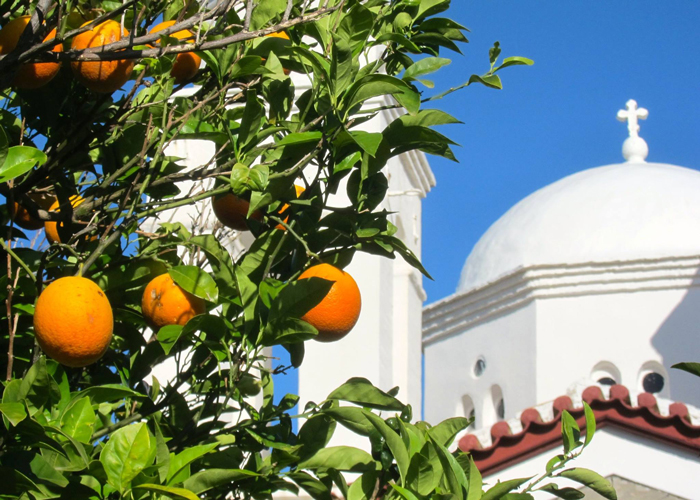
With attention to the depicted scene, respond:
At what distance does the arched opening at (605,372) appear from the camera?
14.1 meters

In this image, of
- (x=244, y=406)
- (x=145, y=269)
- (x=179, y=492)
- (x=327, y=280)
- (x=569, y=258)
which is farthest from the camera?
(x=569, y=258)

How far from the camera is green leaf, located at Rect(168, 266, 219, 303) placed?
2246mm

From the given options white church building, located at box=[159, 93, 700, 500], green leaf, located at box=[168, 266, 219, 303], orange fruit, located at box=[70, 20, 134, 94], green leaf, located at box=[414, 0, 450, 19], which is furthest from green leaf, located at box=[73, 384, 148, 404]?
white church building, located at box=[159, 93, 700, 500]

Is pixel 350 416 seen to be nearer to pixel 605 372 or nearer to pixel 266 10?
pixel 266 10

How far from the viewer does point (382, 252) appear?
2436 mm

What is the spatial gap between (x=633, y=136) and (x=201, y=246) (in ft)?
51.5

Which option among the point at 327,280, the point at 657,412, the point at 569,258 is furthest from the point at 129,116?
the point at 569,258

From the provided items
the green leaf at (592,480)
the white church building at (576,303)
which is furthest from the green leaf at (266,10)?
the white church building at (576,303)

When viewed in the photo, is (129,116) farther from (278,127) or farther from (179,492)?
(179,492)

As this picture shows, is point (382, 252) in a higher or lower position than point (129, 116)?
lower

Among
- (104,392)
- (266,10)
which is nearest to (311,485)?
(104,392)

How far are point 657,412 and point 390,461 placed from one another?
6.02m

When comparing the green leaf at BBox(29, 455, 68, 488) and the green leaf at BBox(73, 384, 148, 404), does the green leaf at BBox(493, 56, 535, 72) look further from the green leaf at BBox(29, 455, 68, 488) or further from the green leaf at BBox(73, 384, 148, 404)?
the green leaf at BBox(29, 455, 68, 488)

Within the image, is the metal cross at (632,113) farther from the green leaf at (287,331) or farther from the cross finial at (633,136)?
the green leaf at (287,331)
